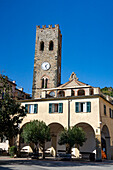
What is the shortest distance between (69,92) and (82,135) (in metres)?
6.45

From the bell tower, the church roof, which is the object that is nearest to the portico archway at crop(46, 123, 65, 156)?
the church roof

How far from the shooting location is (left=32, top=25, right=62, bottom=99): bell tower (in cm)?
4331

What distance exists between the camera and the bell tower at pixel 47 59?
1705 inches

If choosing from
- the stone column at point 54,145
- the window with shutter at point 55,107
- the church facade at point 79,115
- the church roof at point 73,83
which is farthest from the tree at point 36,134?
the church roof at point 73,83

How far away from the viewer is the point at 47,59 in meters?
45.2

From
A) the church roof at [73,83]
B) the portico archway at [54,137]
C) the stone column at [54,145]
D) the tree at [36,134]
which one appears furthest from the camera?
the church roof at [73,83]

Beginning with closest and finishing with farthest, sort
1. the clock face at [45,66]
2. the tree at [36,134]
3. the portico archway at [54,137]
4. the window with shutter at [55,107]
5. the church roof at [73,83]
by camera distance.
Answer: the tree at [36,134], the window with shutter at [55,107], the portico archway at [54,137], the church roof at [73,83], the clock face at [45,66]

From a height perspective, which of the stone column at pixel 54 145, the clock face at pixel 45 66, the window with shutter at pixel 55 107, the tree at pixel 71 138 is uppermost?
the clock face at pixel 45 66

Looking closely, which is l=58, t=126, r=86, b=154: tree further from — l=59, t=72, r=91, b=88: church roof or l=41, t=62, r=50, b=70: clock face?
l=41, t=62, r=50, b=70: clock face

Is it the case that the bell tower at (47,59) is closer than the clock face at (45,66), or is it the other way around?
the bell tower at (47,59)

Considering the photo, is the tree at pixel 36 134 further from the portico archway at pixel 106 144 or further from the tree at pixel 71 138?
the portico archway at pixel 106 144

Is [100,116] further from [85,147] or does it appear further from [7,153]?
[7,153]

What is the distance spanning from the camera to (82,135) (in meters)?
24.8

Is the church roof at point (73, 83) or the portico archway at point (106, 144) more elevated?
the church roof at point (73, 83)
